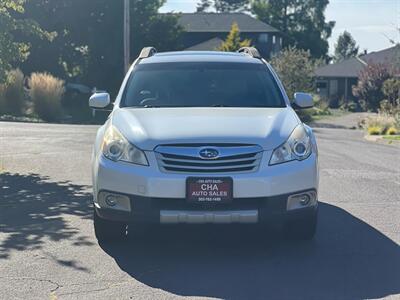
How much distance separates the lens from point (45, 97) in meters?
30.3

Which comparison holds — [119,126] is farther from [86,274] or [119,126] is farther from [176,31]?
[176,31]

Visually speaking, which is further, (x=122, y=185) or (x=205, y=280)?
(x=122, y=185)

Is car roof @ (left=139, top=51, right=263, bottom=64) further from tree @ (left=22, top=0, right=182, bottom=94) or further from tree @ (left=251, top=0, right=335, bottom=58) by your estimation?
tree @ (left=251, top=0, right=335, bottom=58)

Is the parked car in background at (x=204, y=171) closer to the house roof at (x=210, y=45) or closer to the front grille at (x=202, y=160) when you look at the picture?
the front grille at (x=202, y=160)

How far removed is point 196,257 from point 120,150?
3.89 ft

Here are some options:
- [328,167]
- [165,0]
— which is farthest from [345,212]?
[165,0]

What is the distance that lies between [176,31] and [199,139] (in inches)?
1679

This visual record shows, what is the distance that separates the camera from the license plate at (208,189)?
19.5 feet

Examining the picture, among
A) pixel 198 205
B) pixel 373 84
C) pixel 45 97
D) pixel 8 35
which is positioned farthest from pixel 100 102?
pixel 373 84

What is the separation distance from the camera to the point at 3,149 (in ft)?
49.0

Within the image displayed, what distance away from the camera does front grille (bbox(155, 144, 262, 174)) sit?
6012 mm

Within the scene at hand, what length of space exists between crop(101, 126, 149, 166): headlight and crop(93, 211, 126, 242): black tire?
0.66m

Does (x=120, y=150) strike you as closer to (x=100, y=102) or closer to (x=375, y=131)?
(x=100, y=102)

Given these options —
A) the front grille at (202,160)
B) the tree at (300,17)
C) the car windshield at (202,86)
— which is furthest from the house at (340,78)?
the front grille at (202,160)
